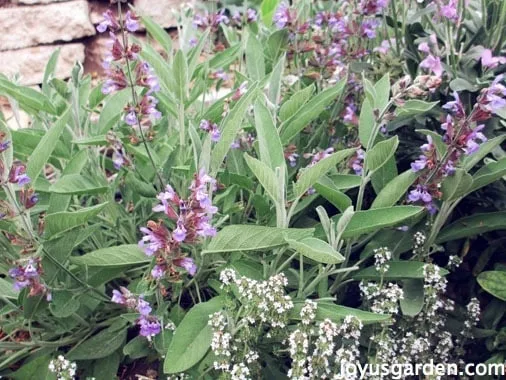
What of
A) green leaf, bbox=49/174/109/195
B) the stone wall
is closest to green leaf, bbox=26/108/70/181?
green leaf, bbox=49/174/109/195

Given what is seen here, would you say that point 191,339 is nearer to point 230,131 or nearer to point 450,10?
point 230,131

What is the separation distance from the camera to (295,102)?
1.95m

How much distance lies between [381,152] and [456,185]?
0.22 m

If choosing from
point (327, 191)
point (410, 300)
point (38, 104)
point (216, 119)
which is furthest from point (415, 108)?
point (38, 104)

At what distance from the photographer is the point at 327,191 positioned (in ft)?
5.62

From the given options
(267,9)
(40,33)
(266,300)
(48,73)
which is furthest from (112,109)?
(40,33)

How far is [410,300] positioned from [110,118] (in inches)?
39.8

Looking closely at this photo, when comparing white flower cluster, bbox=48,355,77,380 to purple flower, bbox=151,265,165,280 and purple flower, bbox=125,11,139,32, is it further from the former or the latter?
purple flower, bbox=125,11,139,32

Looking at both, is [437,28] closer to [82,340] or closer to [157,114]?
[157,114]

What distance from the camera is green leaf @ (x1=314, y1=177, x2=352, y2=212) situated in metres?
1.71

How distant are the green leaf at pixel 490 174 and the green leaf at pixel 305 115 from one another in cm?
45

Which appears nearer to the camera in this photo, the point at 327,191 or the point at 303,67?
the point at 327,191

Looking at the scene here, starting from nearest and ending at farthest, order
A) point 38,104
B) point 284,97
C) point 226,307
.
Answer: point 226,307
point 38,104
point 284,97

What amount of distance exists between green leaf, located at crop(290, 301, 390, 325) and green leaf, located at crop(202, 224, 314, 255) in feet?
0.59
